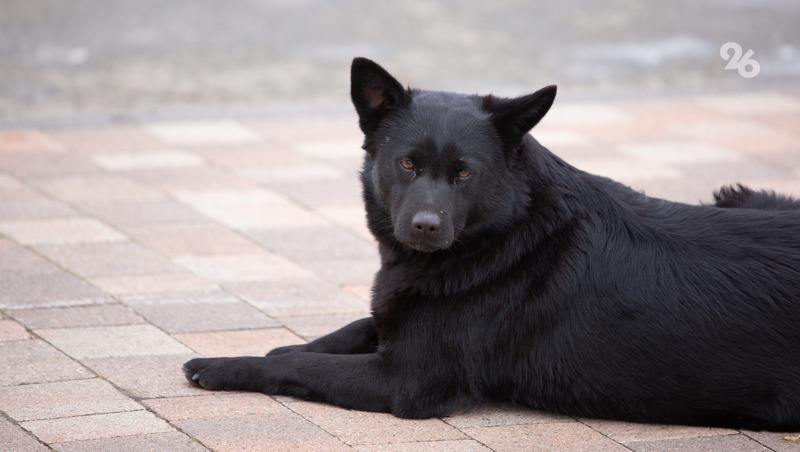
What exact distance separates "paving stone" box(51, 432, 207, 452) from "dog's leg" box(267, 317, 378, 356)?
82 centimetres

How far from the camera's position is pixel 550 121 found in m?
9.37

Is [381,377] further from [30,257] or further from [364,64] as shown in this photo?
[30,257]

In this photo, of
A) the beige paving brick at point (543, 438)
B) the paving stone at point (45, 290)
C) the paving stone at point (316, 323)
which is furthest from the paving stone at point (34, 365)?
the beige paving brick at point (543, 438)

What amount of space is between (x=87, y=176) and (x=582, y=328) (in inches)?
163

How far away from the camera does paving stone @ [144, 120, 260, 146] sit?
8.55 metres

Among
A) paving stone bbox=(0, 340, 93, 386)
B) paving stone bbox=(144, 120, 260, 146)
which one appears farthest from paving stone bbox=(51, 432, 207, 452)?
paving stone bbox=(144, 120, 260, 146)

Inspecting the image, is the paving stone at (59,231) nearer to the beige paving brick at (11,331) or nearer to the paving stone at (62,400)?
the beige paving brick at (11,331)

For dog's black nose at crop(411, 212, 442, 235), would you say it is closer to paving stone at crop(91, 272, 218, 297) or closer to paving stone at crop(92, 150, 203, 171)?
paving stone at crop(91, 272, 218, 297)

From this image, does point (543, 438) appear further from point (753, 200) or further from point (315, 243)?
point (315, 243)

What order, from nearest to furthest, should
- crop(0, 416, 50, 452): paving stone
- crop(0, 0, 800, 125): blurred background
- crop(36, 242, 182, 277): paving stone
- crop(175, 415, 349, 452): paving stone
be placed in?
crop(0, 416, 50, 452): paving stone < crop(175, 415, 349, 452): paving stone < crop(36, 242, 182, 277): paving stone < crop(0, 0, 800, 125): blurred background

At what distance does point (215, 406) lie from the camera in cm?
432

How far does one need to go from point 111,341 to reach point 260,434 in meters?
1.16

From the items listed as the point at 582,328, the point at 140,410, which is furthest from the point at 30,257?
the point at 582,328

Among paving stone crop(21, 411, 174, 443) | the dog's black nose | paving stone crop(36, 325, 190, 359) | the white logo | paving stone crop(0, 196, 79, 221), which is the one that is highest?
the white logo
